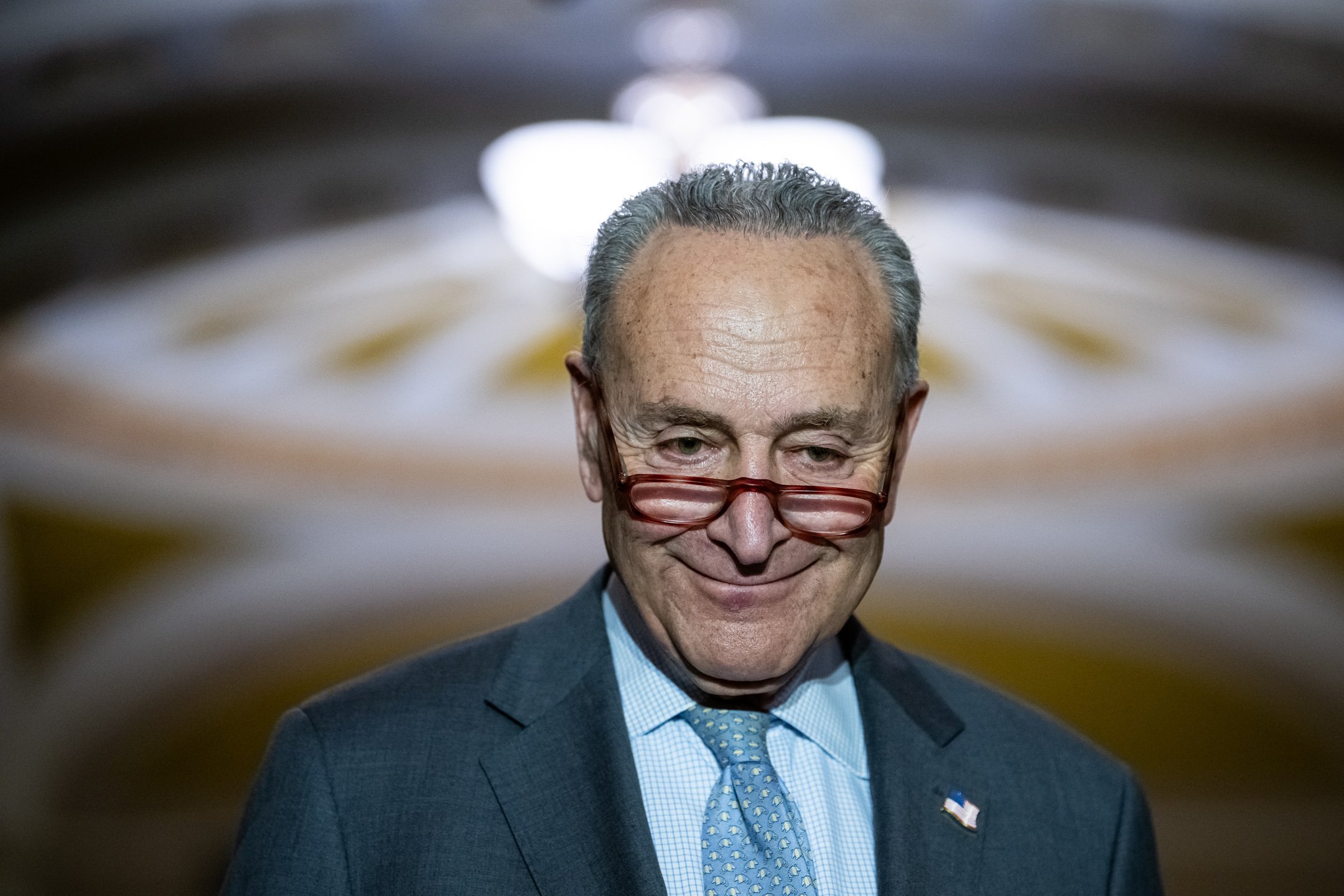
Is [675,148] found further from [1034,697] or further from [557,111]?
[1034,697]

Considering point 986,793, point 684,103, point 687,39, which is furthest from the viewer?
point 684,103

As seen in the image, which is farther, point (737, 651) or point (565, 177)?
point (565, 177)

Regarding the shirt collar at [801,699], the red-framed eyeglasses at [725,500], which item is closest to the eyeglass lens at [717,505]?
the red-framed eyeglasses at [725,500]

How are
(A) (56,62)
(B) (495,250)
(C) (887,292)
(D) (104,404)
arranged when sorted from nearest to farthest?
(C) (887,292) → (A) (56,62) → (B) (495,250) → (D) (104,404)

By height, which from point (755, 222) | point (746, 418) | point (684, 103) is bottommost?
point (746, 418)

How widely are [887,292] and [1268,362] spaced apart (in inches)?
327

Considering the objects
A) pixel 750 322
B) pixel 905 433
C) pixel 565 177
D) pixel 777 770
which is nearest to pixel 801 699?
pixel 777 770

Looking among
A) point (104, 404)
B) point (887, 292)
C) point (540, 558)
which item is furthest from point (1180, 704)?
point (887, 292)

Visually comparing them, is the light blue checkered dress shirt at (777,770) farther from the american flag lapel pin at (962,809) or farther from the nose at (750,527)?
the nose at (750,527)

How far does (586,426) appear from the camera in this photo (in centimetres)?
162

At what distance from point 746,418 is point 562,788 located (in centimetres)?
44

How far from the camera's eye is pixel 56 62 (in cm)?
555

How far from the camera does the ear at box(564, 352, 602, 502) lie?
1.60m

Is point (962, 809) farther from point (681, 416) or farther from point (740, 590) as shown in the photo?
point (681, 416)
